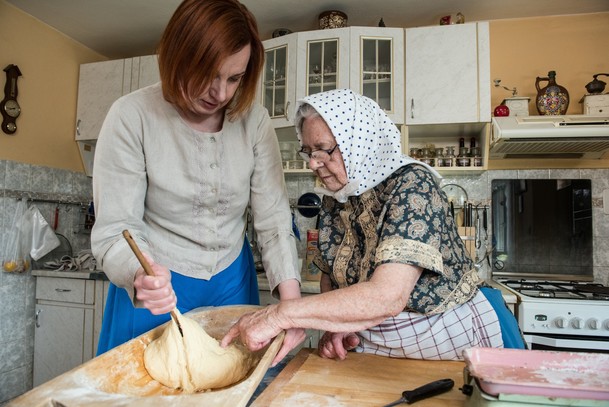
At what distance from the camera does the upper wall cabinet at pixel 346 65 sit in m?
2.54

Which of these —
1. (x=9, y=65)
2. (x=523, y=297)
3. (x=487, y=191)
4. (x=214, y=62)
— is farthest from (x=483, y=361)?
(x=9, y=65)

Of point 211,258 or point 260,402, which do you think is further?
point 211,258

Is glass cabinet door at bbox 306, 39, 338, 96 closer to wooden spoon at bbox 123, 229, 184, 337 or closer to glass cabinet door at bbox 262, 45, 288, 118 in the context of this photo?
glass cabinet door at bbox 262, 45, 288, 118

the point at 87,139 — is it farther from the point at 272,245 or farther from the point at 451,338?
the point at 451,338

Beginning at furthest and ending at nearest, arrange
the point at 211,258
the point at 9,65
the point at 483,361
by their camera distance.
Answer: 1. the point at 9,65
2. the point at 211,258
3. the point at 483,361

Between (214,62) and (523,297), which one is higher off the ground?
(214,62)

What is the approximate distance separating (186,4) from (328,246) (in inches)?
27.7

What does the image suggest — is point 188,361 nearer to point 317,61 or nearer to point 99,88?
point 317,61

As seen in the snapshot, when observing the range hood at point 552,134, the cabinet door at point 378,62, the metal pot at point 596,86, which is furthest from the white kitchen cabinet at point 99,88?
the metal pot at point 596,86

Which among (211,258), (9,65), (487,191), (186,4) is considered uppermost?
(9,65)

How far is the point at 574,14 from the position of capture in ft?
8.77

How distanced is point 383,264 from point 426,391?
247 mm

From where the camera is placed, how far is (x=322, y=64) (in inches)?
103

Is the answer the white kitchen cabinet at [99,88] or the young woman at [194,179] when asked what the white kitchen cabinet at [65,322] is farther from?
the young woman at [194,179]
